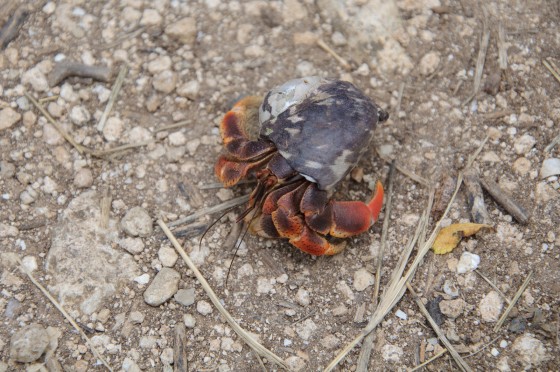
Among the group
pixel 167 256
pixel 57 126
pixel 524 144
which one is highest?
pixel 57 126

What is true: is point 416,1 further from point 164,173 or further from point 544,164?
point 164,173

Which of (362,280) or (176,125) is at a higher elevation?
(176,125)

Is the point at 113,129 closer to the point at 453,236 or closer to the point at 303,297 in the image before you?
the point at 303,297

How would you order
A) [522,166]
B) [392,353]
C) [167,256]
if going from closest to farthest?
[392,353]
[167,256]
[522,166]

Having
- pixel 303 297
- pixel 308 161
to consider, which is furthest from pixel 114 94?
pixel 303 297

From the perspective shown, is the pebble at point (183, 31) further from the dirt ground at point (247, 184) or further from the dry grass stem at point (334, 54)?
the dry grass stem at point (334, 54)

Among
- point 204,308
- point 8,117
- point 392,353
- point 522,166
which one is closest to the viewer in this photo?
point 392,353

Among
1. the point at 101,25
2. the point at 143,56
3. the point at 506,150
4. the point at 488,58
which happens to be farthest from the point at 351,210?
the point at 101,25

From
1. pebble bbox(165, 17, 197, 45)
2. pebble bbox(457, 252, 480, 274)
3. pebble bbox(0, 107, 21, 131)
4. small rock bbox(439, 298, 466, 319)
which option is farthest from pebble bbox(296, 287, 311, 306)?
pebble bbox(0, 107, 21, 131)
